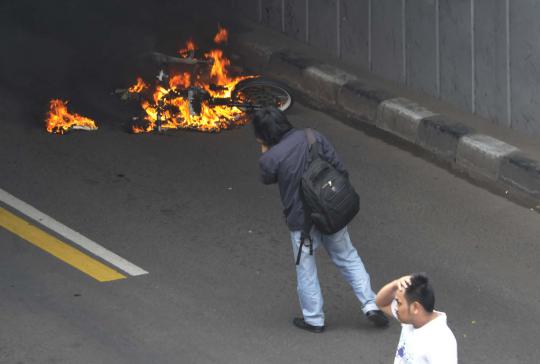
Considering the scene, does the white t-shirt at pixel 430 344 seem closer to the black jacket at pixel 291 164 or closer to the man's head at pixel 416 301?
the man's head at pixel 416 301

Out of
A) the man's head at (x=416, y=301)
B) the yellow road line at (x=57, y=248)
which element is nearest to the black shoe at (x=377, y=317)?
the yellow road line at (x=57, y=248)

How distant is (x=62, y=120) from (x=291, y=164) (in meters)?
4.92

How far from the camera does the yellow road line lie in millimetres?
9688

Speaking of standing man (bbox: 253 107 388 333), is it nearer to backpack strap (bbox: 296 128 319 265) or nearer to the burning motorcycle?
backpack strap (bbox: 296 128 319 265)

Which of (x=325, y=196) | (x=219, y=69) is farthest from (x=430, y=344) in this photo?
(x=219, y=69)

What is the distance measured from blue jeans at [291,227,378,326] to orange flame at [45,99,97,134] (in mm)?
4641

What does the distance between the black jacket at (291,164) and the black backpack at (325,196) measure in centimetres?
6

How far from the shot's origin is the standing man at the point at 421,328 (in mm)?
6039

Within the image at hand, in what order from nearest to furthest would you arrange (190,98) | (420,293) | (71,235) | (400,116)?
(420,293) < (71,235) < (400,116) < (190,98)

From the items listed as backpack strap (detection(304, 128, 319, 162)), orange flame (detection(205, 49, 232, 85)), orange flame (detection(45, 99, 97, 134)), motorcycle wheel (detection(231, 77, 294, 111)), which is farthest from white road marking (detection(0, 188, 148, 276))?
orange flame (detection(205, 49, 232, 85))

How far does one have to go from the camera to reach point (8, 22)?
15.3 metres

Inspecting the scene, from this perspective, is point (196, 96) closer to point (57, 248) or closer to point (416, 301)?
point (57, 248)

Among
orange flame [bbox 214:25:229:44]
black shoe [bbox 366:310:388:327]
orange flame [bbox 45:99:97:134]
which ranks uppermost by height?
orange flame [bbox 214:25:229:44]

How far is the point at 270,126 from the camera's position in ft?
28.2
